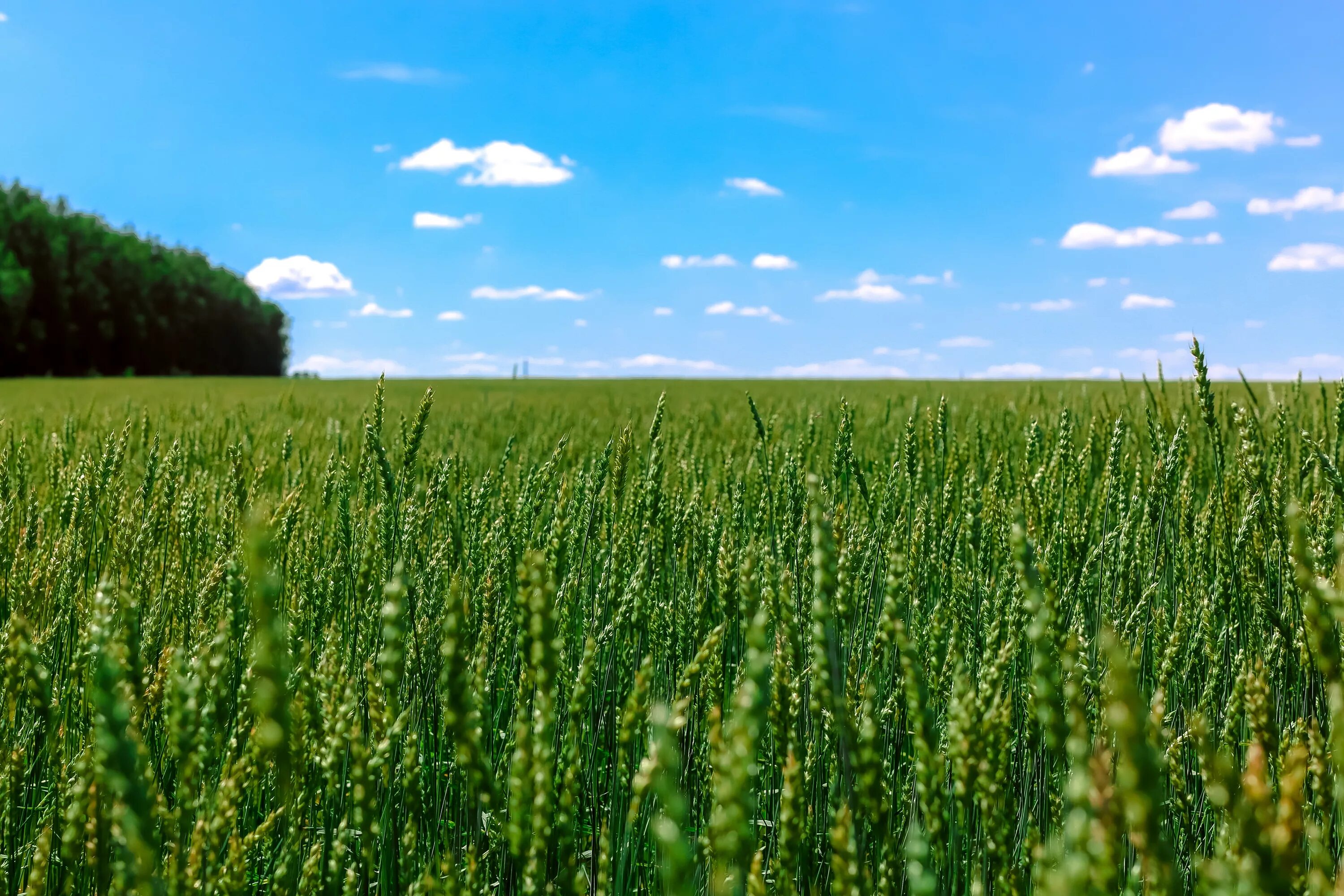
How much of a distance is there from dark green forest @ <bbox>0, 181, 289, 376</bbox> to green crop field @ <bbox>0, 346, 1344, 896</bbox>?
52.5 metres

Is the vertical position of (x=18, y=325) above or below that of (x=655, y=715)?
above

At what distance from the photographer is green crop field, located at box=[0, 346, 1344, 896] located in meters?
0.75

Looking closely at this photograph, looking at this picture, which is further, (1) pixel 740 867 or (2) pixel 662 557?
(2) pixel 662 557

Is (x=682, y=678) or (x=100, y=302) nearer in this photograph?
(x=682, y=678)

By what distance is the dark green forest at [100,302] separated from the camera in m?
47.3

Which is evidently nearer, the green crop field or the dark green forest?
the green crop field

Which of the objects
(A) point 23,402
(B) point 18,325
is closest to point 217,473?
(A) point 23,402

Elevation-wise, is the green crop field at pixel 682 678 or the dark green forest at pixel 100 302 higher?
the dark green forest at pixel 100 302

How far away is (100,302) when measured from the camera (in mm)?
51812

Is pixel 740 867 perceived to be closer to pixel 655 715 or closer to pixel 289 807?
pixel 655 715

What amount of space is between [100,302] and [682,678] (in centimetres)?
6175

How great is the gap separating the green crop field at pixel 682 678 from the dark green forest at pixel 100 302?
5249cm

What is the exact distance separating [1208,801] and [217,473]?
171 inches

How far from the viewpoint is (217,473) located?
442 cm
